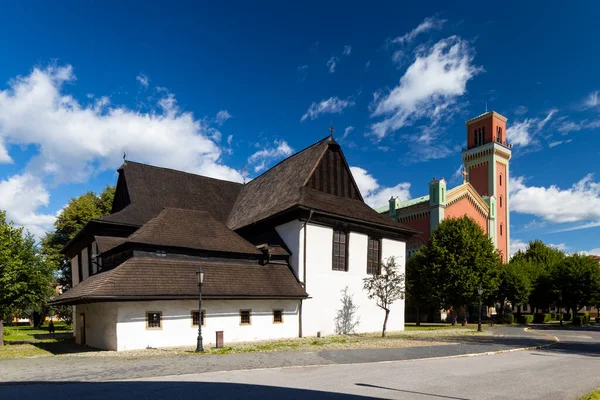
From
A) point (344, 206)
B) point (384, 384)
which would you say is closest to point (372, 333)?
point (344, 206)

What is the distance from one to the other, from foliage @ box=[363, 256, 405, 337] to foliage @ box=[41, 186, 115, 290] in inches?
1232

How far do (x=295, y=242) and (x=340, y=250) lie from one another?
10.9ft

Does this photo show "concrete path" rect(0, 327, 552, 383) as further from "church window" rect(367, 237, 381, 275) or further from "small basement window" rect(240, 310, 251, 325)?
"church window" rect(367, 237, 381, 275)

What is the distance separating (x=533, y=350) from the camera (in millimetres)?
18938

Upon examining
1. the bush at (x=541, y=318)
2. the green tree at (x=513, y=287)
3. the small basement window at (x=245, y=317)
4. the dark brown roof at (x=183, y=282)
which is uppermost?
the dark brown roof at (x=183, y=282)

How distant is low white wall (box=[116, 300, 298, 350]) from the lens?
18.2 m

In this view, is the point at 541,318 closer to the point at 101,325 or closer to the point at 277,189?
the point at 277,189

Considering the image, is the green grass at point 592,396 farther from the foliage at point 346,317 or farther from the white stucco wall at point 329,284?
the foliage at point 346,317

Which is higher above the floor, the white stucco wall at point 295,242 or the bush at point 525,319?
the white stucco wall at point 295,242

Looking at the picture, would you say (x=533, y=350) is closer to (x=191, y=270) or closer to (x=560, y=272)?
(x=191, y=270)

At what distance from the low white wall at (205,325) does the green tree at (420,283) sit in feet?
55.6

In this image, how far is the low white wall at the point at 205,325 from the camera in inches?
717

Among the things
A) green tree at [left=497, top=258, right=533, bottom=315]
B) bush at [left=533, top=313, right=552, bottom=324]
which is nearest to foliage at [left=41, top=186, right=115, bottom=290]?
green tree at [left=497, top=258, right=533, bottom=315]

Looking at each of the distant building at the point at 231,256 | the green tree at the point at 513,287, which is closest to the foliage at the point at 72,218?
the distant building at the point at 231,256
